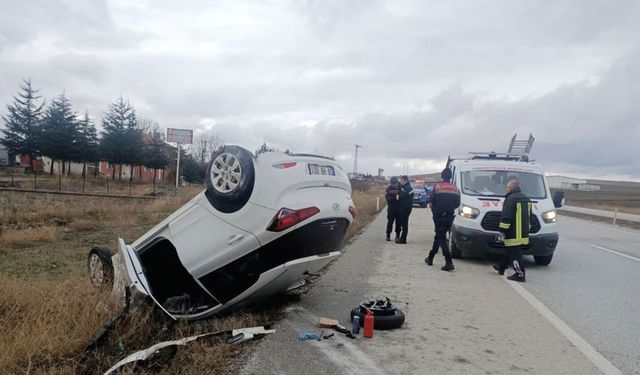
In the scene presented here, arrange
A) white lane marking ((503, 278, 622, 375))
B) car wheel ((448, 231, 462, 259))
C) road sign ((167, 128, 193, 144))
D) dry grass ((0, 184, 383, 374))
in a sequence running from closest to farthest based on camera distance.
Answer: dry grass ((0, 184, 383, 374))
white lane marking ((503, 278, 622, 375))
car wheel ((448, 231, 462, 259))
road sign ((167, 128, 193, 144))

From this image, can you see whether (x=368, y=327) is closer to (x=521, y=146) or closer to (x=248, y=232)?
(x=248, y=232)

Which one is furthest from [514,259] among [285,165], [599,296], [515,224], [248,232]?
[248,232]

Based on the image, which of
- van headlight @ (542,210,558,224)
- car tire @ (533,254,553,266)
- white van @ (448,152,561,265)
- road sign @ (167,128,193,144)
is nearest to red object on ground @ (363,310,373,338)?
white van @ (448,152,561,265)

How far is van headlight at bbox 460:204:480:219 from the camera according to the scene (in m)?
9.27

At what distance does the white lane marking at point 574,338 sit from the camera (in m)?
4.15

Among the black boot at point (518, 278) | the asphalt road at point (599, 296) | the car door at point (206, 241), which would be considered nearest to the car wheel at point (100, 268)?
the car door at point (206, 241)

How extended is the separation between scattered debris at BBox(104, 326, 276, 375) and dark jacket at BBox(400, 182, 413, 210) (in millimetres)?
8140

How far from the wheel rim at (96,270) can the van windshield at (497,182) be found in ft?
23.8

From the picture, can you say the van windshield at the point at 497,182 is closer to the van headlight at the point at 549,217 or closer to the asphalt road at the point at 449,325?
the van headlight at the point at 549,217

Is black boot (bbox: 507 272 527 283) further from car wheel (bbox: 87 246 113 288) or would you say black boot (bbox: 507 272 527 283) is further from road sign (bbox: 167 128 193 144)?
road sign (bbox: 167 128 193 144)

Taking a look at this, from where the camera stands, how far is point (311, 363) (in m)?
3.94

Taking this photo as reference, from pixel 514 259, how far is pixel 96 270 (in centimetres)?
643

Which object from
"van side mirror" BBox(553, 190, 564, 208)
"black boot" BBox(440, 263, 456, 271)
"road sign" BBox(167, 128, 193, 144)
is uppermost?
"road sign" BBox(167, 128, 193, 144)

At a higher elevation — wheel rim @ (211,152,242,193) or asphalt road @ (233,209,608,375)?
wheel rim @ (211,152,242,193)
